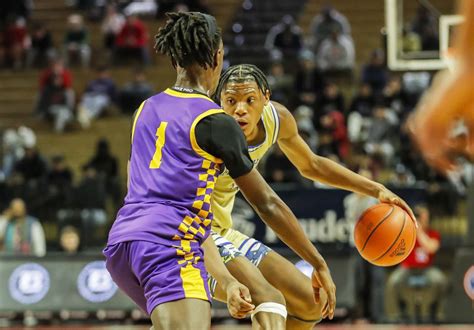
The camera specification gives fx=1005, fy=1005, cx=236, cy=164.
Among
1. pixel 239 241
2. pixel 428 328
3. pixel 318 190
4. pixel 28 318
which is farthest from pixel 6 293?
pixel 239 241

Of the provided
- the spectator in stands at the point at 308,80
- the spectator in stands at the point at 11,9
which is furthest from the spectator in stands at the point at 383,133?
the spectator in stands at the point at 11,9

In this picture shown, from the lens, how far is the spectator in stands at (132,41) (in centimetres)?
1942

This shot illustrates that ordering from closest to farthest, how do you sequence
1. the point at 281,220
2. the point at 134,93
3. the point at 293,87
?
the point at 281,220, the point at 293,87, the point at 134,93

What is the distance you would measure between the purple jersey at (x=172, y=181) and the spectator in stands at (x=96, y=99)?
14203mm

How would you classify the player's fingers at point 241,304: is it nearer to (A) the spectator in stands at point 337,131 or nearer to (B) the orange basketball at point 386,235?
(B) the orange basketball at point 386,235

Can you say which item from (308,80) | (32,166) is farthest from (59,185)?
(308,80)

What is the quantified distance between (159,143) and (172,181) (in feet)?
0.61

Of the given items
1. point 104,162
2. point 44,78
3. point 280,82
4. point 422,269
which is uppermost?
point 44,78

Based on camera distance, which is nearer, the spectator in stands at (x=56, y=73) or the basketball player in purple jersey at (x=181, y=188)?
the basketball player in purple jersey at (x=181, y=188)

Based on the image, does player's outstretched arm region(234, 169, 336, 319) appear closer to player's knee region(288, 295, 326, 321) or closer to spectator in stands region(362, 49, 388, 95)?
player's knee region(288, 295, 326, 321)

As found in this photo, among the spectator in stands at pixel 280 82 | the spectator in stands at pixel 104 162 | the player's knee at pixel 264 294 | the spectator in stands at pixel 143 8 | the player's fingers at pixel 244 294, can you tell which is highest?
the spectator in stands at pixel 143 8

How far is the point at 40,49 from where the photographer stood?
801 inches

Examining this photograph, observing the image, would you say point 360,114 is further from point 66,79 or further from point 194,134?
point 194,134

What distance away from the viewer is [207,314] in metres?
4.16
